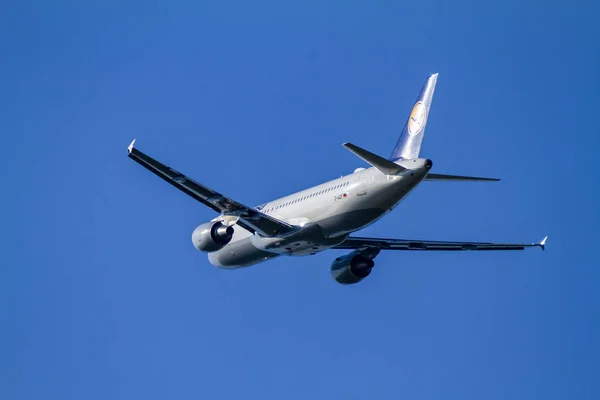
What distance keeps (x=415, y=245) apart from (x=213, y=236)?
1379cm

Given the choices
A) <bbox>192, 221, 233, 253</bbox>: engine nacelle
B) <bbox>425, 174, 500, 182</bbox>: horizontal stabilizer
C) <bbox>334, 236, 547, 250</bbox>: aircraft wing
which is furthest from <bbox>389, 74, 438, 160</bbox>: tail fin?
<bbox>192, 221, 233, 253</bbox>: engine nacelle

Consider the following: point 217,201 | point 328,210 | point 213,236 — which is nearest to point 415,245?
point 328,210

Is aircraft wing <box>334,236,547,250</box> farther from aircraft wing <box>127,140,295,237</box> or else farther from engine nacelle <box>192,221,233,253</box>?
engine nacelle <box>192,221,233,253</box>

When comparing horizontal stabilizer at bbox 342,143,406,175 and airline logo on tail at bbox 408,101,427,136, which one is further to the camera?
airline logo on tail at bbox 408,101,427,136

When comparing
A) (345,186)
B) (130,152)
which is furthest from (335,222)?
(130,152)

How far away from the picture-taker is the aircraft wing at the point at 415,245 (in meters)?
75.6

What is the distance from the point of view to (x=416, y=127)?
69.1 m

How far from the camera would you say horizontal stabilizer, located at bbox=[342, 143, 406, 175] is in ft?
202

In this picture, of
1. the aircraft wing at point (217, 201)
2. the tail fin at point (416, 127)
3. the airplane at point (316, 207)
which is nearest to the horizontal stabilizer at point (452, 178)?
the airplane at point (316, 207)

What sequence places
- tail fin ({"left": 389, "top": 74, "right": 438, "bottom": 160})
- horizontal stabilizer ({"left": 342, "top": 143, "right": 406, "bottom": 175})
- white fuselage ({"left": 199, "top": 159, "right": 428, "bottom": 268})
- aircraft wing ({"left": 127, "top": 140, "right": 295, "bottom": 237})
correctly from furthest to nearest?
tail fin ({"left": 389, "top": 74, "right": 438, "bottom": 160}) < white fuselage ({"left": 199, "top": 159, "right": 428, "bottom": 268}) < aircraft wing ({"left": 127, "top": 140, "right": 295, "bottom": 237}) < horizontal stabilizer ({"left": 342, "top": 143, "right": 406, "bottom": 175})

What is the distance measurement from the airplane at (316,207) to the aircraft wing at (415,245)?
0.18m

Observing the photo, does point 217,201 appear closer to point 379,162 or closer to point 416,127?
point 379,162

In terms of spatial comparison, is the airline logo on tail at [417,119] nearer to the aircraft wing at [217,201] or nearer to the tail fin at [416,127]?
the tail fin at [416,127]

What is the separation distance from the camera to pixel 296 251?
71438 mm
